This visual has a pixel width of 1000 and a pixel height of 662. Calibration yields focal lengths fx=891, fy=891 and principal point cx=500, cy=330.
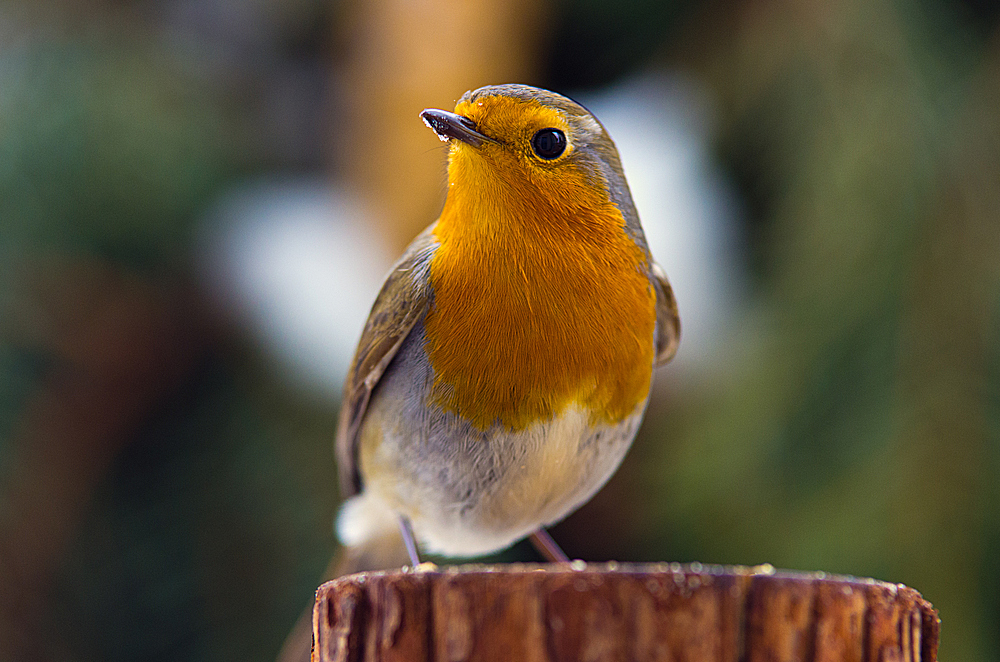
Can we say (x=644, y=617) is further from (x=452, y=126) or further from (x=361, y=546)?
(x=361, y=546)

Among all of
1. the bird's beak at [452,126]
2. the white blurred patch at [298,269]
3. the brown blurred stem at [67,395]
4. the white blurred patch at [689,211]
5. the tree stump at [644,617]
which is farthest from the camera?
the white blurred patch at [298,269]

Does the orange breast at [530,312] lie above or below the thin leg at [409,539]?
above

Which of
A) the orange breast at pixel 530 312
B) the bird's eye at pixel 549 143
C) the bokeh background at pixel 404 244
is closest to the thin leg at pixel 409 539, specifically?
the orange breast at pixel 530 312

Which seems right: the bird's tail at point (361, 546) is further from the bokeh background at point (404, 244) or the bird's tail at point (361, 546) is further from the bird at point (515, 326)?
the bokeh background at point (404, 244)

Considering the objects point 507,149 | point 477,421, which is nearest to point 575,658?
point 477,421

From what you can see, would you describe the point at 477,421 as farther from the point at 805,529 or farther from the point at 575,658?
the point at 805,529

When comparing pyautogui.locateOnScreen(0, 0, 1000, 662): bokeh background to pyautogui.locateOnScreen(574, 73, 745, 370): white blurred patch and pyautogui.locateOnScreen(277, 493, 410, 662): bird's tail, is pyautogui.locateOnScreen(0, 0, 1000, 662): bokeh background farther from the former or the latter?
pyautogui.locateOnScreen(277, 493, 410, 662): bird's tail
